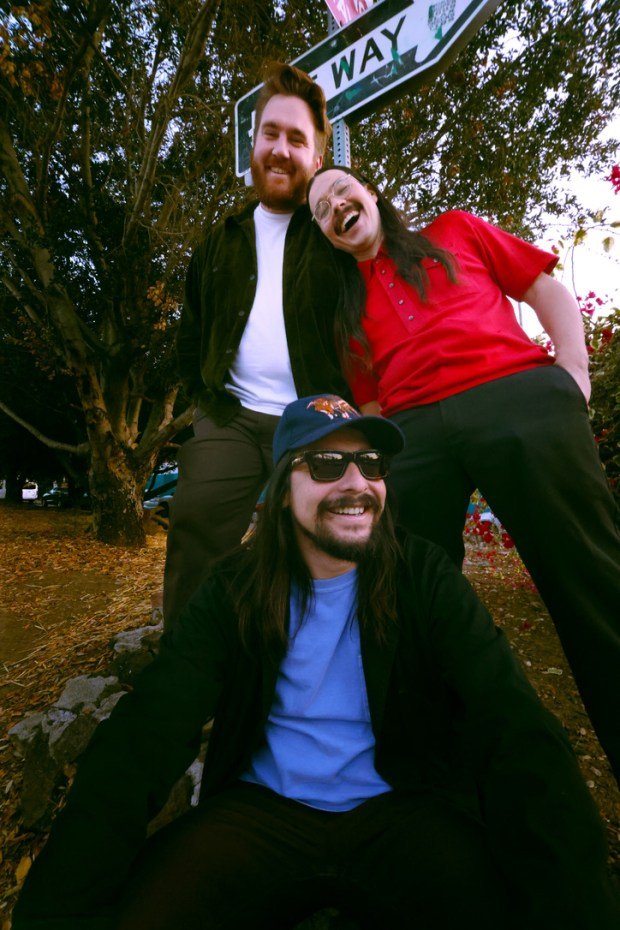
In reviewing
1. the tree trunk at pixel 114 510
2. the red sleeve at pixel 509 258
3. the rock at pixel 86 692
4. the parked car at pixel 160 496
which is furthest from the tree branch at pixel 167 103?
the rock at pixel 86 692

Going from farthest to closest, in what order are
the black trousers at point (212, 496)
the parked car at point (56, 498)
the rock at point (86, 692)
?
the parked car at point (56, 498), the rock at point (86, 692), the black trousers at point (212, 496)

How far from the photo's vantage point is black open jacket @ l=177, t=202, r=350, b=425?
2389mm

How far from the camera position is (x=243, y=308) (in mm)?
2578

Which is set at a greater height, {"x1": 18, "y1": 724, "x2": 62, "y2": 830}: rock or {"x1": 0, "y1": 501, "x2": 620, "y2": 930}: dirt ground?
{"x1": 0, "y1": 501, "x2": 620, "y2": 930}: dirt ground

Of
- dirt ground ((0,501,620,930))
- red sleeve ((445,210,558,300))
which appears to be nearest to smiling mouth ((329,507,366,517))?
red sleeve ((445,210,558,300))

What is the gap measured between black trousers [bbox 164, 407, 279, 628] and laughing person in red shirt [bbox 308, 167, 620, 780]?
0.56 m

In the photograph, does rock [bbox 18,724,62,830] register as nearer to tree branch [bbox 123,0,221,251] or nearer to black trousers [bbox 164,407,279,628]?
black trousers [bbox 164,407,279,628]

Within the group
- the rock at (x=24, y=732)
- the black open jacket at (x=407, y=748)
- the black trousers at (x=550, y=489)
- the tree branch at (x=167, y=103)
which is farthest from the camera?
the tree branch at (x=167, y=103)

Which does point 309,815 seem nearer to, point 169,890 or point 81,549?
point 169,890

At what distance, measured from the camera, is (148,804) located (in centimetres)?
138

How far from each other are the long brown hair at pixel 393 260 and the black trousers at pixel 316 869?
5.27 feet

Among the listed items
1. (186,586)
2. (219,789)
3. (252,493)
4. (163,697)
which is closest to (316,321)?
(252,493)

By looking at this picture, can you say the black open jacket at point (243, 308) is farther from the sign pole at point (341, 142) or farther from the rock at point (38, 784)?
the rock at point (38, 784)

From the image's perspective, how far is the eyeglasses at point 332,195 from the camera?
212 centimetres
